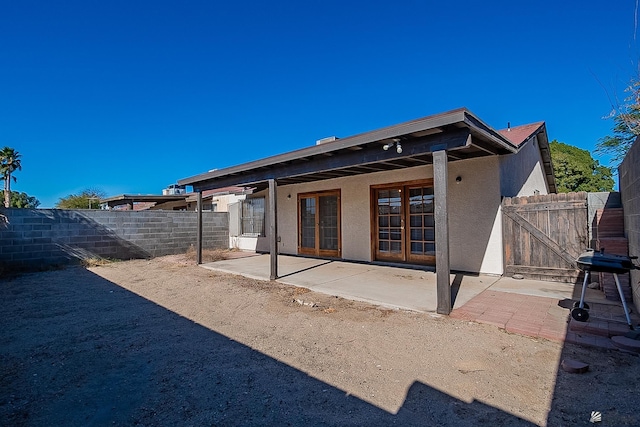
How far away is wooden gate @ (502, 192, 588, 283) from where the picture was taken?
5559 millimetres

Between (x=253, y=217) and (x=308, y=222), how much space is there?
3.00 m

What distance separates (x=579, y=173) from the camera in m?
24.0

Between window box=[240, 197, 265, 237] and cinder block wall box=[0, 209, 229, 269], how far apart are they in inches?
49.7

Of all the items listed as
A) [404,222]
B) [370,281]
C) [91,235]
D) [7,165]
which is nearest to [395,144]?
[370,281]

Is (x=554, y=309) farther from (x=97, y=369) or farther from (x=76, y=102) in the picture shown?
(x=76, y=102)

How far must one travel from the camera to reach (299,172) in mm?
6352

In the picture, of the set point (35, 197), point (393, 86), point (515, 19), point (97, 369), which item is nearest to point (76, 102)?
point (393, 86)

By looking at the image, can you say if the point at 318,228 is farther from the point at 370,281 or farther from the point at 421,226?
the point at 370,281

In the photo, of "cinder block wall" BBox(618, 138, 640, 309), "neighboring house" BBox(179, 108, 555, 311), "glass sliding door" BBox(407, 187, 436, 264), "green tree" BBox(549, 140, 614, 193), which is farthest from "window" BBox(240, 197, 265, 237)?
"green tree" BBox(549, 140, 614, 193)

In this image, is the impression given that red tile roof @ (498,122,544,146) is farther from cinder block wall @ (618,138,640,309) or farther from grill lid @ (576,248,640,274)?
grill lid @ (576,248,640,274)

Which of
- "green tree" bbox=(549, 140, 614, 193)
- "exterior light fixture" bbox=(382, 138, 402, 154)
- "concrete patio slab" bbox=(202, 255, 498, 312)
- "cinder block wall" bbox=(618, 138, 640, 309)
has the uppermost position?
"green tree" bbox=(549, 140, 614, 193)

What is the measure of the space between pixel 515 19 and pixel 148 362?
10.7m

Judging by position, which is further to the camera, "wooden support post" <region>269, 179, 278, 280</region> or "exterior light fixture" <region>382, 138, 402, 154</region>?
"wooden support post" <region>269, 179, 278, 280</region>

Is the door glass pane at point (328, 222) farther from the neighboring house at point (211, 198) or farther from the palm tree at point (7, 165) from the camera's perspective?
the palm tree at point (7, 165)
